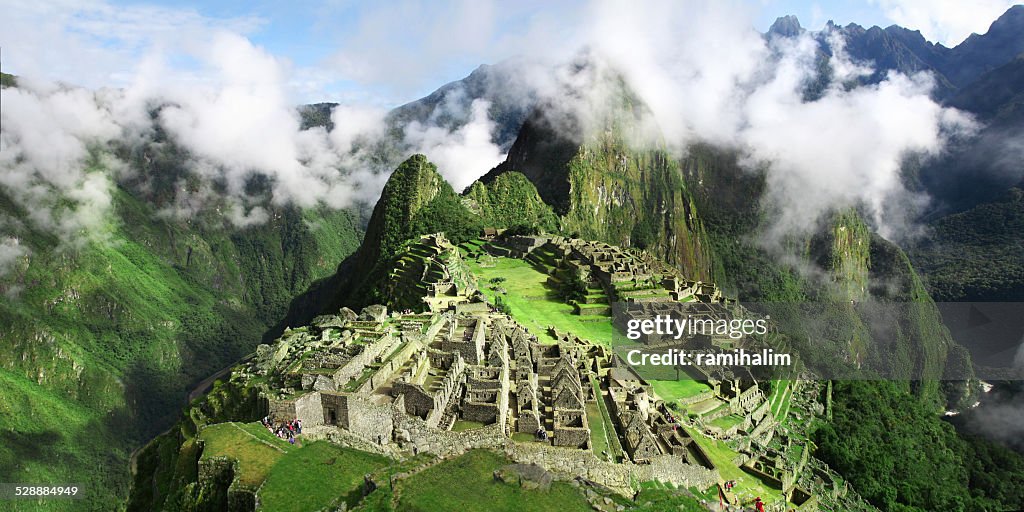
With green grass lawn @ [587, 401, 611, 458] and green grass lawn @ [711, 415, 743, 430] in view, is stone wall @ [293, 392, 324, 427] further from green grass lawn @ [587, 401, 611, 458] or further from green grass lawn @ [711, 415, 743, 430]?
green grass lawn @ [711, 415, 743, 430]

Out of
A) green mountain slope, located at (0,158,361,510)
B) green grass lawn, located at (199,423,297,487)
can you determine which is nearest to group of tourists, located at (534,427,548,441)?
green grass lawn, located at (199,423,297,487)

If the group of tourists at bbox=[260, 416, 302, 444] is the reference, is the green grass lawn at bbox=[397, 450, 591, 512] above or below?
below

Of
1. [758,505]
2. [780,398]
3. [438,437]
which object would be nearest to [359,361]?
[438,437]

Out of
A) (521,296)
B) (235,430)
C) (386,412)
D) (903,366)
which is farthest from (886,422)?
(903,366)

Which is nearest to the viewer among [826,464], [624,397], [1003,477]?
[624,397]

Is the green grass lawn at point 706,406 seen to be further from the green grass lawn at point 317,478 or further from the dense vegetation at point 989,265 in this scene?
the dense vegetation at point 989,265

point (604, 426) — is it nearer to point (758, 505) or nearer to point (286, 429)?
point (758, 505)

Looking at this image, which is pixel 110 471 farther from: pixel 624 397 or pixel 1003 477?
pixel 1003 477

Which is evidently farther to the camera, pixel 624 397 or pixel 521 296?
pixel 521 296
